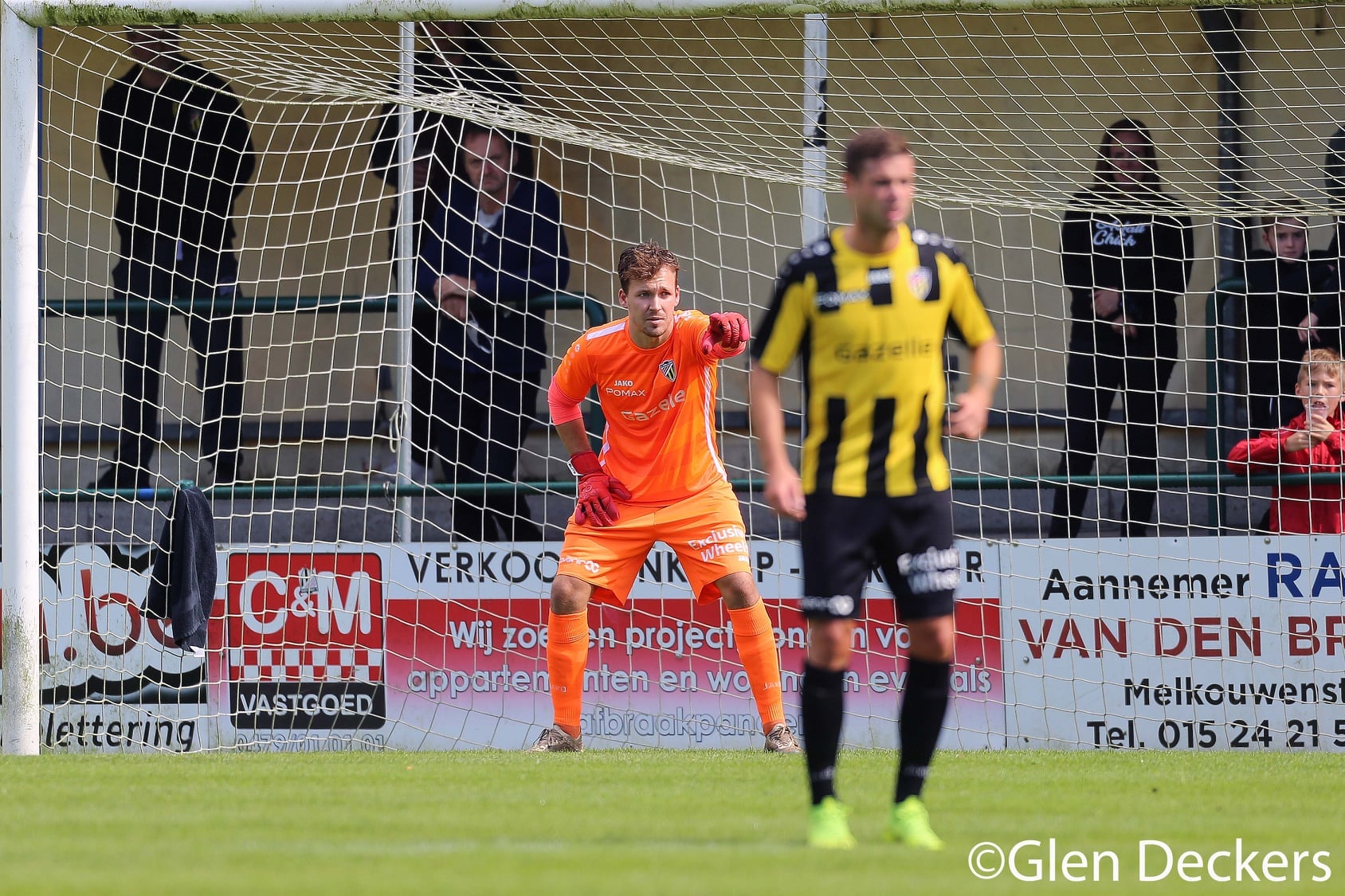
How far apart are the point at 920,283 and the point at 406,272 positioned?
4.73 m

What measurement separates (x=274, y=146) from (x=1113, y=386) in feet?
18.7

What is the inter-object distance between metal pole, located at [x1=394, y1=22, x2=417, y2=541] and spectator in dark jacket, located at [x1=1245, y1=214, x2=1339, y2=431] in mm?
4392

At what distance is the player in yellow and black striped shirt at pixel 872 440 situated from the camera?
4320mm

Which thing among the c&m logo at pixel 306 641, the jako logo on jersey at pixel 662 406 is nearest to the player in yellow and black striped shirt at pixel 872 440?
the jako logo on jersey at pixel 662 406

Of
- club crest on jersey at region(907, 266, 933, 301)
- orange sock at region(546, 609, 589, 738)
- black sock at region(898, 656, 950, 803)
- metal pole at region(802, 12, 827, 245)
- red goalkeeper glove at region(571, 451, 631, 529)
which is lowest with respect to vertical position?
black sock at region(898, 656, 950, 803)

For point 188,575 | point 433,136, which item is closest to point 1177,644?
point 188,575

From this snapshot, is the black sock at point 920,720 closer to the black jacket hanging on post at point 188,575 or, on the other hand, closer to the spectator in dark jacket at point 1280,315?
the black jacket hanging on post at point 188,575

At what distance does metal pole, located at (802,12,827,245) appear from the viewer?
8.50 m

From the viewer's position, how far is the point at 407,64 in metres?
8.58

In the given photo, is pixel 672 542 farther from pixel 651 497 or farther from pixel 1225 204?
pixel 1225 204

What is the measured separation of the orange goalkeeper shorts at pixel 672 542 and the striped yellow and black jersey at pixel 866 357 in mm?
2728

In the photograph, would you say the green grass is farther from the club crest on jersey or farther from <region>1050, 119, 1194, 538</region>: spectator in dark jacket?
<region>1050, 119, 1194, 538</region>: spectator in dark jacket

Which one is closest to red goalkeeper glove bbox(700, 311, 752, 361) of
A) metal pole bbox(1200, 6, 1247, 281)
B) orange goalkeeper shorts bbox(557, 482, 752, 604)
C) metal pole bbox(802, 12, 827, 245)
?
orange goalkeeper shorts bbox(557, 482, 752, 604)

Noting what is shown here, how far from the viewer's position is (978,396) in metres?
4.37
